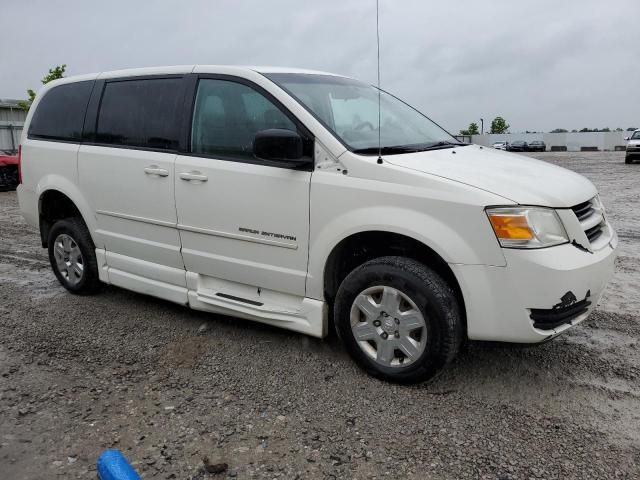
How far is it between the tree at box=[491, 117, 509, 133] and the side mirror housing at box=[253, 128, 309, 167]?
104647 mm

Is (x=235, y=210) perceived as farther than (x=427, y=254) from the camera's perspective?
Yes

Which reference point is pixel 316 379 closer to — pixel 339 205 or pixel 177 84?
pixel 339 205

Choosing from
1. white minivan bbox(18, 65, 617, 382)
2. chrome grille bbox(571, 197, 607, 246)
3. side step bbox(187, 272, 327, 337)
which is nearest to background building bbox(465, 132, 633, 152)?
white minivan bbox(18, 65, 617, 382)

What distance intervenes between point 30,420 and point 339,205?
2.04m

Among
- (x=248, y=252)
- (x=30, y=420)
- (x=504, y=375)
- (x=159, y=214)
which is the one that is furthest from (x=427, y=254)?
(x=30, y=420)

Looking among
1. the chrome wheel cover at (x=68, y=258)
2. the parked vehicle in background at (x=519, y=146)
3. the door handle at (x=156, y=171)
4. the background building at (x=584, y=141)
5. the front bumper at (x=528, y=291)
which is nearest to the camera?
the front bumper at (x=528, y=291)

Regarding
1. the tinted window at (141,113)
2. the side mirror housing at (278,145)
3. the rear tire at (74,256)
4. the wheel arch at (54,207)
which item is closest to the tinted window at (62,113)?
the tinted window at (141,113)

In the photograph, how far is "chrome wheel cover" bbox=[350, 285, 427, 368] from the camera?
10.5 feet

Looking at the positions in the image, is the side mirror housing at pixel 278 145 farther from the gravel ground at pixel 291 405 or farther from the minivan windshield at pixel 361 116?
the gravel ground at pixel 291 405

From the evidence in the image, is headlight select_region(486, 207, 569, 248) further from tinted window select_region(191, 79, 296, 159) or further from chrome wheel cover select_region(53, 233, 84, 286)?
chrome wheel cover select_region(53, 233, 84, 286)

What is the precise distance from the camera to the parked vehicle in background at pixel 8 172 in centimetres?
1553

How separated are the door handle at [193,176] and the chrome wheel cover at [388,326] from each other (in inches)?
53.6

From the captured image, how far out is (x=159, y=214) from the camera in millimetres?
4180

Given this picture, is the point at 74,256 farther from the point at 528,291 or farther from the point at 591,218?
the point at 591,218
